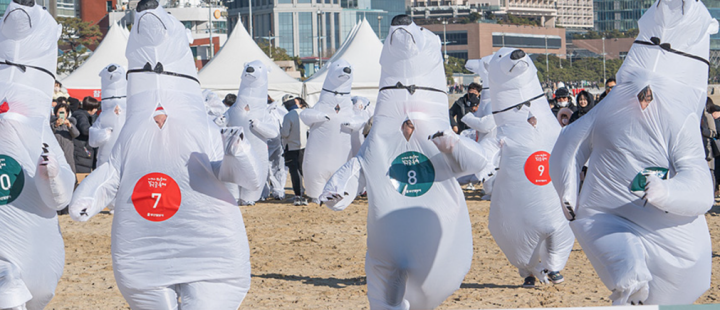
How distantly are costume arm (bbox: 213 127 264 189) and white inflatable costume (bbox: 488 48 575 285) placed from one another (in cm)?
329

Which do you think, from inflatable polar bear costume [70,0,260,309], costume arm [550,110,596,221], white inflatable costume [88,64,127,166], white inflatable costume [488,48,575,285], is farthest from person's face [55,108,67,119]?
costume arm [550,110,596,221]

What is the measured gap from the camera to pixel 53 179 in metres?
5.17

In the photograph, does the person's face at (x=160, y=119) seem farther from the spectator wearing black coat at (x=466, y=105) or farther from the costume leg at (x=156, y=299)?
the spectator wearing black coat at (x=466, y=105)

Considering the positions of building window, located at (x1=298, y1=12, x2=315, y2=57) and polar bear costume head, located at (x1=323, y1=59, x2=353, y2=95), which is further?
building window, located at (x1=298, y1=12, x2=315, y2=57)

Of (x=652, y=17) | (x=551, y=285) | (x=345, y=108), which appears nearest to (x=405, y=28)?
(x=652, y=17)

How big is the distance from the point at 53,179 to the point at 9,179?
1.18 feet

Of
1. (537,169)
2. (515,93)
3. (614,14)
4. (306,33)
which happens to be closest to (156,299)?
(537,169)

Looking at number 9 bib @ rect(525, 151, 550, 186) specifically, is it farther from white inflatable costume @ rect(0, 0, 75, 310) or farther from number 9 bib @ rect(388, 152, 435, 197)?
white inflatable costume @ rect(0, 0, 75, 310)

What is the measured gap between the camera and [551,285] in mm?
8109

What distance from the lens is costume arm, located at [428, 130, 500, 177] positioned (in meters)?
5.37

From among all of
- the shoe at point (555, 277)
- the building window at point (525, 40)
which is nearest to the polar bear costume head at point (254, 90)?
the shoe at point (555, 277)

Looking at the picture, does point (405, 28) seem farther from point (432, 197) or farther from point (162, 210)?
point (162, 210)

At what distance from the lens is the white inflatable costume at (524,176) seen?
7.74 m

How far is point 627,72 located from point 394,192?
1.49 m
